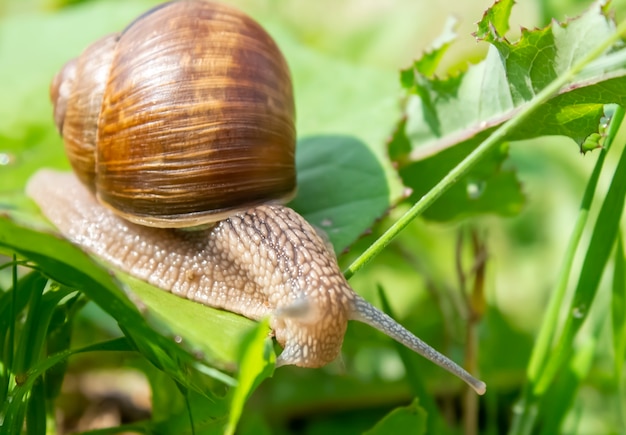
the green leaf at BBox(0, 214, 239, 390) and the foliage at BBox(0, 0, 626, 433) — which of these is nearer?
the green leaf at BBox(0, 214, 239, 390)

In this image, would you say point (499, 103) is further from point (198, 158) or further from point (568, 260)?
point (198, 158)

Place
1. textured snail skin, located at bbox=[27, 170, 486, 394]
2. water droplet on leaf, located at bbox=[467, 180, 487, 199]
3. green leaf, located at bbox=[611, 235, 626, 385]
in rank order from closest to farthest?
1. textured snail skin, located at bbox=[27, 170, 486, 394]
2. green leaf, located at bbox=[611, 235, 626, 385]
3. water droplet on leaf, located at bbox=[467, 180, 487, 199]

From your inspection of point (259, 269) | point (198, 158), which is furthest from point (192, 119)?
point (259, 269)

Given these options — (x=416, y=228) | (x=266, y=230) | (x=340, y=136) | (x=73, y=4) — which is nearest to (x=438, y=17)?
(x=416, y=228)

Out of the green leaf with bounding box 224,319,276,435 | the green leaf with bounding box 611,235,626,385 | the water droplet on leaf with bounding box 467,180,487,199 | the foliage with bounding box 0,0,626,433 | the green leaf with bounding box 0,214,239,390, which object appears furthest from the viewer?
the water droplet on leaf with bounding box 467,180,487,199

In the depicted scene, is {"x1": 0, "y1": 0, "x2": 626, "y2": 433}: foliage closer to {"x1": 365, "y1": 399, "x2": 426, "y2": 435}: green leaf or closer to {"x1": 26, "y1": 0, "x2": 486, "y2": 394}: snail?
{"x1": 365, "y1": 399, "x2": 426, "y2": 435}: green leaf

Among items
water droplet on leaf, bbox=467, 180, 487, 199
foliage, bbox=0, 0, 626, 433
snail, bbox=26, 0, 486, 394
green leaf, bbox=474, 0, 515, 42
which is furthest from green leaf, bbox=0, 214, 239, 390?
water droplet on leaf, bbox=467, 180, 487, 199
